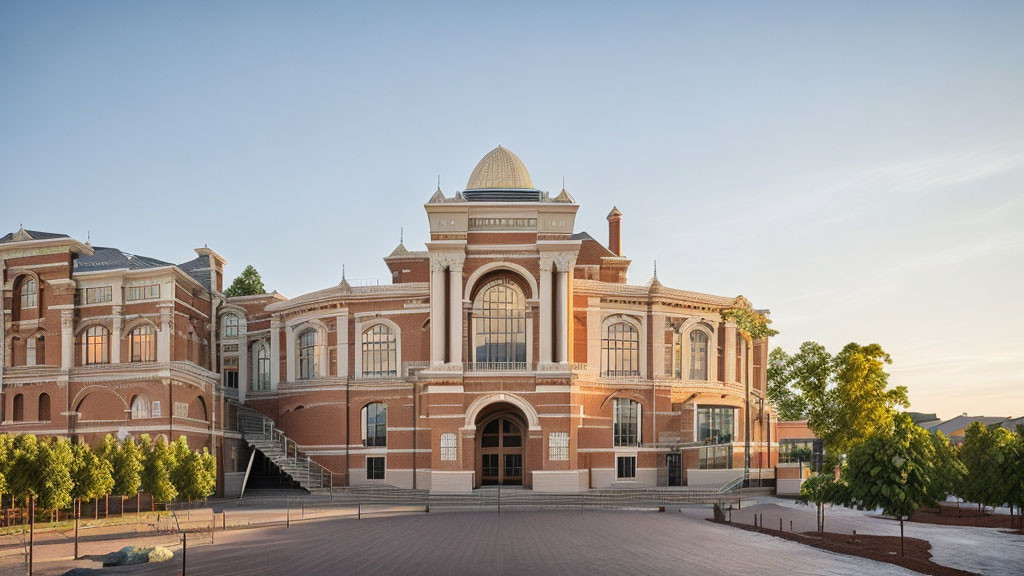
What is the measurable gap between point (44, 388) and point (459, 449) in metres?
26.1

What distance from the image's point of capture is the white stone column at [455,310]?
59500mm

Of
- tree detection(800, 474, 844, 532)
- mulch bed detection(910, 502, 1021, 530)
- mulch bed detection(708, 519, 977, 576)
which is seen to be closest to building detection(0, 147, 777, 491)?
mulch bed detection(910, 502, 1021, 530)

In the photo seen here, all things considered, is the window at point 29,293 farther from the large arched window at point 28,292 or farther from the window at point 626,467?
the window at point 626,467

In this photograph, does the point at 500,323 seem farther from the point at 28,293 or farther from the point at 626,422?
the point at 28,293

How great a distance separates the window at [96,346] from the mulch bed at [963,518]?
161 feet

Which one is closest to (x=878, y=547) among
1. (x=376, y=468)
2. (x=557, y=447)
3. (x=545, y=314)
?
(x=557, y=447)

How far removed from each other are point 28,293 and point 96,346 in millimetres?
5585

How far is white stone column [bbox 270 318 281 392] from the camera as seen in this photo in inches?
2707

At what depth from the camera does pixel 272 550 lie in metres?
35.0

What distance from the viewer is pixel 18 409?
2377 inches

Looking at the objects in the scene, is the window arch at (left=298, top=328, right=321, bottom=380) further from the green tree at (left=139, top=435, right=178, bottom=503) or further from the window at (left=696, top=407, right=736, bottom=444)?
the window at (left=696, top=407, right=736, bottom=444)

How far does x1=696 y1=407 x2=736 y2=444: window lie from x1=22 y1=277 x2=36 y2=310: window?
44459 mm

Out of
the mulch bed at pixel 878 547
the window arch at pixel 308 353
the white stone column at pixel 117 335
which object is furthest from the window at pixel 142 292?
Answer: the mulch bed at pixel 878 547

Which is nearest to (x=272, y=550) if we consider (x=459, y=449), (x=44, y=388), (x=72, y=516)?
(x=72, y=516)
